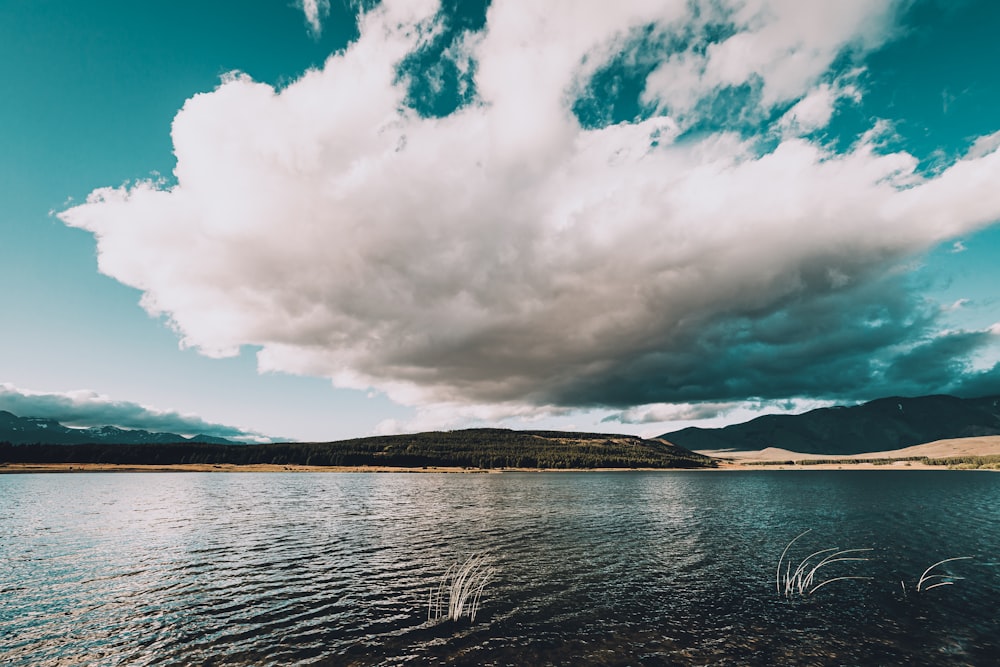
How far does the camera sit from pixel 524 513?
308 feet

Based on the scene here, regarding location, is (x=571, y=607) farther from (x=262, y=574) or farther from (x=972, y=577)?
(x=972, y=577)

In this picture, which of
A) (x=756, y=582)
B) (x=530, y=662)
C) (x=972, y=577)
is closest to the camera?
(x=530, y=662)

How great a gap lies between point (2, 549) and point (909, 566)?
109969 millimetres

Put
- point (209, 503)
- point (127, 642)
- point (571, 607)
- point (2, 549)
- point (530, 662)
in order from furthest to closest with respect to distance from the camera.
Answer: point (209, 503) → point (2, 549) → point (571, 607) → point (127, 642) → point (530, 662)

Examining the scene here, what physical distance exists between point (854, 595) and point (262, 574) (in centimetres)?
5679

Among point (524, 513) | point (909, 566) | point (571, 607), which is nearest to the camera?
point (571, 607)

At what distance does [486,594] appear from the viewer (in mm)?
39812

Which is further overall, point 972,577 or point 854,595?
point 972,577

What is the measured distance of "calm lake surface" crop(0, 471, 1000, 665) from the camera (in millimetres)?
28938

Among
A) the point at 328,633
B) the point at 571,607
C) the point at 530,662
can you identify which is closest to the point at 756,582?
the point at 571,607

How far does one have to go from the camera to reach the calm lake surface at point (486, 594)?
28.9 meters

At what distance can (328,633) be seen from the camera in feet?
102

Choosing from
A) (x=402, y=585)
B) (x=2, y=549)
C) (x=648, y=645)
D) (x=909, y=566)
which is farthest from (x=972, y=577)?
(x=2, y=549)

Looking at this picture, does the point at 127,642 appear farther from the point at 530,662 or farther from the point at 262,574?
the point at 530,662
